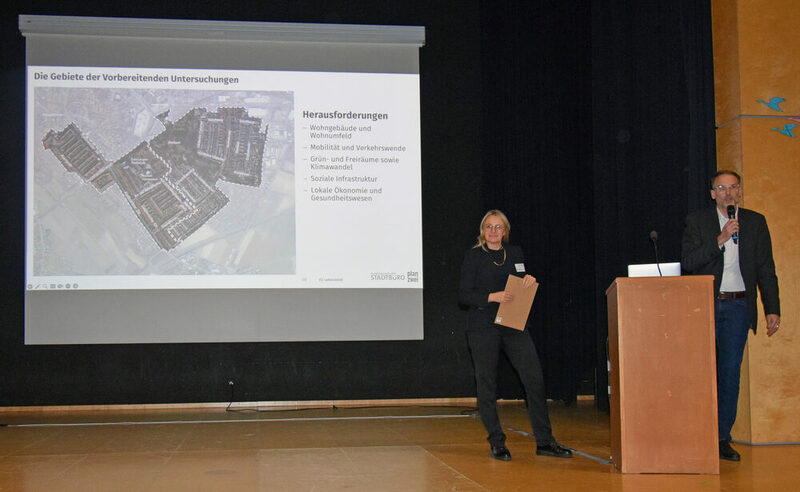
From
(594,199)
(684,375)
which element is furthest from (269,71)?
(684,375)

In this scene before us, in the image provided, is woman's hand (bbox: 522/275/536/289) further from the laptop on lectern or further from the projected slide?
the projected slide

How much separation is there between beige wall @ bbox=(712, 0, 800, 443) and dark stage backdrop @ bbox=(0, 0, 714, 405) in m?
1.52

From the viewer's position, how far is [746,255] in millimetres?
4117

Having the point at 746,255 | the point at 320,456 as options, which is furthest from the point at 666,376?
the point at 320,456

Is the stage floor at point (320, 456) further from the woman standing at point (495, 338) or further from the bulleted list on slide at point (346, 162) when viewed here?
the bulleted list on slide at point (346, 162)

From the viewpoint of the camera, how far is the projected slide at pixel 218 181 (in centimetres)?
625

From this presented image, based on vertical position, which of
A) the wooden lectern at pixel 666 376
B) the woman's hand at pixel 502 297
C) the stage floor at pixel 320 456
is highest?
the woman's hand at pixel 502 297

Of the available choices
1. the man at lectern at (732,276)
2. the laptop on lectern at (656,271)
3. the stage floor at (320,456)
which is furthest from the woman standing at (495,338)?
the man at lectern at (732,276)

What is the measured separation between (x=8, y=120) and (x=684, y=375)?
5.92 meters

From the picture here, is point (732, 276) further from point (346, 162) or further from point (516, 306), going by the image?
point (346, 162)

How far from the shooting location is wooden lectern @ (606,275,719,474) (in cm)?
343

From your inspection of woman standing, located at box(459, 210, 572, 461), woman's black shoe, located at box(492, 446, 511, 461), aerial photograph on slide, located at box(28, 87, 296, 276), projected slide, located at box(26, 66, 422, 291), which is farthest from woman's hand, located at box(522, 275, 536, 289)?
aerial photograph on slide, located at box(28, 87, 296, 276)

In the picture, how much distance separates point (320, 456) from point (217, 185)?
3.02 metres

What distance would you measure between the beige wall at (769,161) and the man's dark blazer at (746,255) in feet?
1.62
